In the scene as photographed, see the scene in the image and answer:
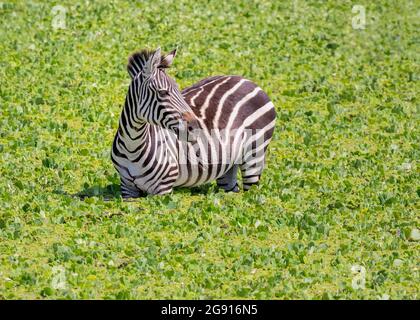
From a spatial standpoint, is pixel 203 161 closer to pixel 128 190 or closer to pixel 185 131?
pixel 185 131

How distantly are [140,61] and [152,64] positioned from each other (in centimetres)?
28

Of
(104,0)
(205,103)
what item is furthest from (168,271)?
(104,0)

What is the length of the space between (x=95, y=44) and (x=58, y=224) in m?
9.07

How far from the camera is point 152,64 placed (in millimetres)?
13898

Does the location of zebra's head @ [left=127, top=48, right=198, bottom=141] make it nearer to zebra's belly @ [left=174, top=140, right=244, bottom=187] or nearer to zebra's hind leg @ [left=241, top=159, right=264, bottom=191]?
zebra's belly @ [left=174, top=140, right=244, bottom=187]

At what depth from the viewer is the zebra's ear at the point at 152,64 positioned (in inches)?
545

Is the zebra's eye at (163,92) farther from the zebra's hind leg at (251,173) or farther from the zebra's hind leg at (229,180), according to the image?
the zebra's hind leg at (229,180)

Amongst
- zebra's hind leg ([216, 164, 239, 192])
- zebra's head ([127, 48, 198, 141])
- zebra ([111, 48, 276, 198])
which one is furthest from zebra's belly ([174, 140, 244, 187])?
zebra's head ([127, 48, 198, 141])

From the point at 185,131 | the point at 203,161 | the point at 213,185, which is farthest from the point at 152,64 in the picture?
the point at 213,185

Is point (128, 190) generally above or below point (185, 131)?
below

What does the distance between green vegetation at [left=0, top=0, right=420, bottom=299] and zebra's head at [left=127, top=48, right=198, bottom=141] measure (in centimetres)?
108

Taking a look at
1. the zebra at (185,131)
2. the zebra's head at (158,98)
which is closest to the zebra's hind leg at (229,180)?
the zebra at (185,131)

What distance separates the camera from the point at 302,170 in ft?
54.0

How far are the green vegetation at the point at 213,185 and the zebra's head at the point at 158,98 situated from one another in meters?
1.08
